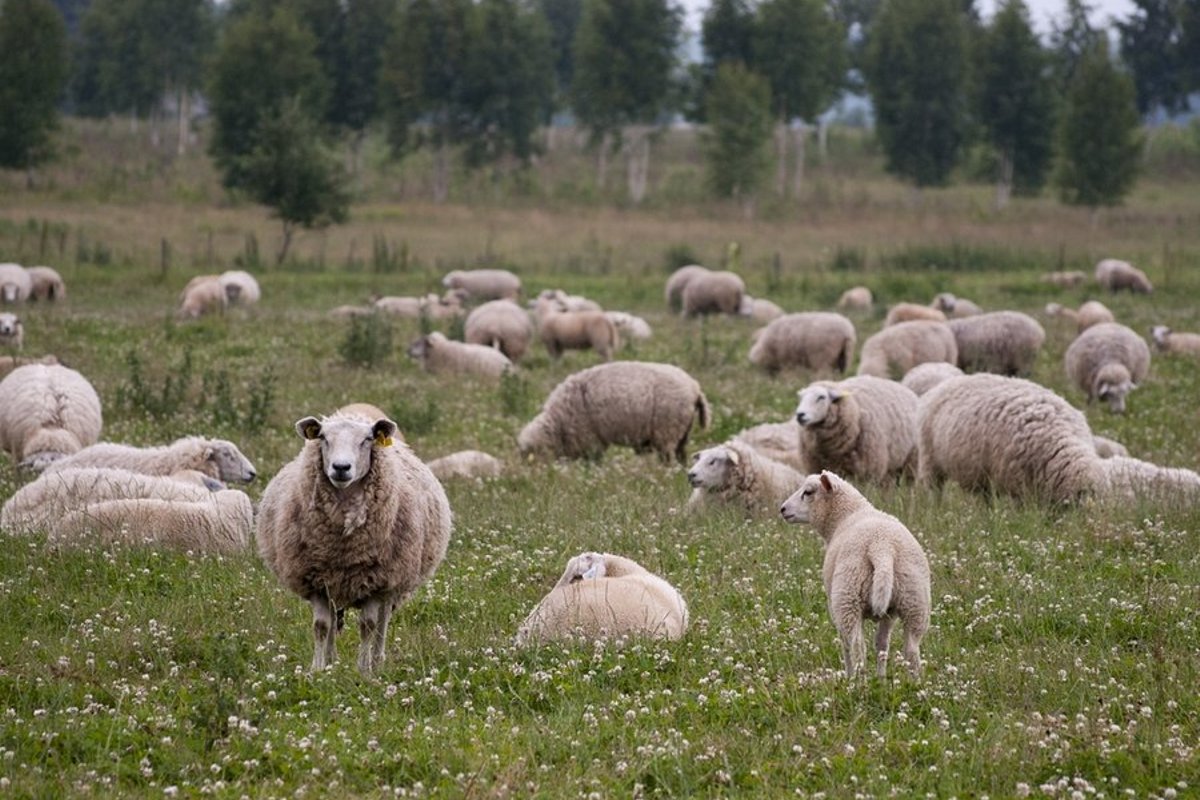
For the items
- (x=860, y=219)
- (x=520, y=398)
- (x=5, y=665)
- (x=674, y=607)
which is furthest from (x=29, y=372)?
(x=860, y=219)

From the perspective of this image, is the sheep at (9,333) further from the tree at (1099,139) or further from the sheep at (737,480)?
the tree at (1099,139)

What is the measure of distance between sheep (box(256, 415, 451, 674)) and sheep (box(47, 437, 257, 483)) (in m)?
5.03

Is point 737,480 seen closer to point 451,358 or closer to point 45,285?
point 451,358

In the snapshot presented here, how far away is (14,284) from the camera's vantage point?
102 feet

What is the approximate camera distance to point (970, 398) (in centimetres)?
1406

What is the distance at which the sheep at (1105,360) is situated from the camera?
20000mm

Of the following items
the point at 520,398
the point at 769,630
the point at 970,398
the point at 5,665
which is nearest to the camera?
the point at 5,665

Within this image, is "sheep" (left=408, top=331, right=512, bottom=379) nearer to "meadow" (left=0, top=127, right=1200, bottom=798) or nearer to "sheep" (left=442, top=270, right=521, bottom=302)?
"meadow" (left=0, top=127, right=1200, bottom=798)

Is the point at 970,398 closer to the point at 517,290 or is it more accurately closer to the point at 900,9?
the point at 517,290

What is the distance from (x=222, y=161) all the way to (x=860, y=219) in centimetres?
2488

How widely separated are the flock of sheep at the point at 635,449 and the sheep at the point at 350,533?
0.5 inches

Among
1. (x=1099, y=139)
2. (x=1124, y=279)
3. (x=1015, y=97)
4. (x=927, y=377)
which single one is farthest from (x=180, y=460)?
(x=1015, y=97)

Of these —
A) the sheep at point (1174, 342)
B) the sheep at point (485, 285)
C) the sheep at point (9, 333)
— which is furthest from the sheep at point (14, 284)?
the sheep at point (1174, 342)

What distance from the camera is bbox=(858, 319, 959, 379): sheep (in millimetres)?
21250
